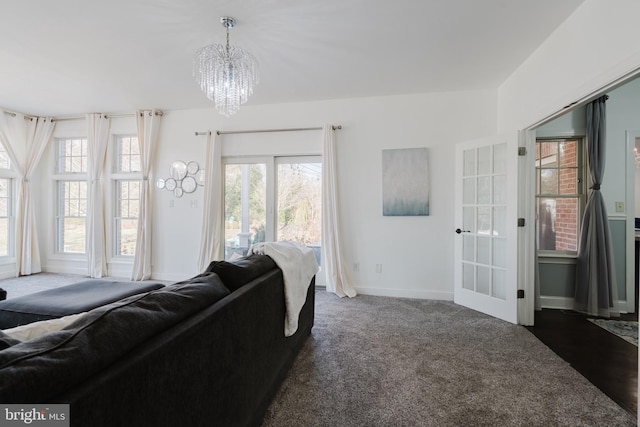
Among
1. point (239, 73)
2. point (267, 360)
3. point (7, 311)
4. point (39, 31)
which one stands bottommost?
point (267, 360)

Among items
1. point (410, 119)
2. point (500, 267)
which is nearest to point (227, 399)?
point (500, 267)

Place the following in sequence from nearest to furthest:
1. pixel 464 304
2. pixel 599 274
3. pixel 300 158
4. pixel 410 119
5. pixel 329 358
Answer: pixel 329 358
pixel 599 274
pixel 464 304
pixel 410 119
pixel 300 158

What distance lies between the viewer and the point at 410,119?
3990 mm

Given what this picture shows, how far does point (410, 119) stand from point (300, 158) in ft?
5.22

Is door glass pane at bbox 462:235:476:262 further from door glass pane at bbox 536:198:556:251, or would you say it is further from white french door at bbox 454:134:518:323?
door glass pane at bbox 536:198:556:251

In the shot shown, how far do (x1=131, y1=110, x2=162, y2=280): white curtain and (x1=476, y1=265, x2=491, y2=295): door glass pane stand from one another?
459 cm

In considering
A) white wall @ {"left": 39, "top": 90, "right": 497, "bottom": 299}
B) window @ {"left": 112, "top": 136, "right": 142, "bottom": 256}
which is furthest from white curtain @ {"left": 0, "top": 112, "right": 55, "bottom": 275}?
white wall @ {"left": 39, "top": 90, "right": 497, "bottom": 299}

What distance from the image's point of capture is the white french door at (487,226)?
3.13 metres

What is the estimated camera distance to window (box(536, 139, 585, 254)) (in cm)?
350

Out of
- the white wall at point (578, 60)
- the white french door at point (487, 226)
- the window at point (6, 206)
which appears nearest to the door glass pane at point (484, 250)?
the white french door at point (487, 226)

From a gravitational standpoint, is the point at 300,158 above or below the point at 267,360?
above

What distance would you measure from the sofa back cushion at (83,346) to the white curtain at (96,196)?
466 centimetres

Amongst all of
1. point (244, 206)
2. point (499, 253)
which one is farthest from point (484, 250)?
point (244, 206)

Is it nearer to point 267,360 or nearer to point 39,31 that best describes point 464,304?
point 267,360
